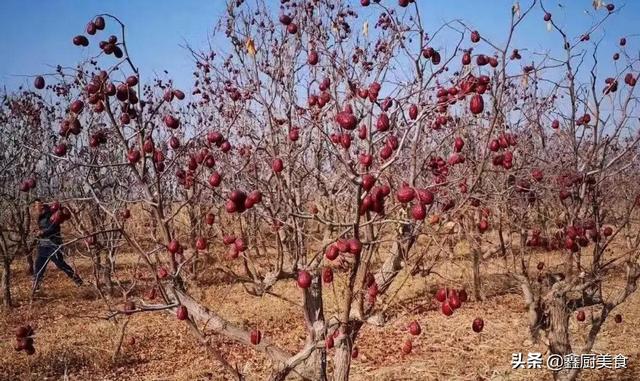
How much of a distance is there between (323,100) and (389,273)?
1.11 metres

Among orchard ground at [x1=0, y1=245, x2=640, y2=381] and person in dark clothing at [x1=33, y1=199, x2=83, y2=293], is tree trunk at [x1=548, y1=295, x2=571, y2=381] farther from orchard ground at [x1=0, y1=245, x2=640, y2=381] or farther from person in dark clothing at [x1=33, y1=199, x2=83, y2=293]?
person in dark clothing at [x1=33, y1=199, x2=83, y2=293]

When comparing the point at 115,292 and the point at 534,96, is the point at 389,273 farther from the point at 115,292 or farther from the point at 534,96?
the point at 115,292

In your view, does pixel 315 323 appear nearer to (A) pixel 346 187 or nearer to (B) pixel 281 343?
(A) pixel 346 187

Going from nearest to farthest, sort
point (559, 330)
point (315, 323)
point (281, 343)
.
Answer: point (315, 323) → point (559, 330) → point (281, 343)

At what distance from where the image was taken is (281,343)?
6492 millimetres

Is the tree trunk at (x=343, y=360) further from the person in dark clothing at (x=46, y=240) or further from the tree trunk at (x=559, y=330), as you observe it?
the tree trunk at (x=559, y=330)

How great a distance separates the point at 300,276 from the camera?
2363 mm

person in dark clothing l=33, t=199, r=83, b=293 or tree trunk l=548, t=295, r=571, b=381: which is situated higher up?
person in dark clothing l=33, t=199, r=83, b=293

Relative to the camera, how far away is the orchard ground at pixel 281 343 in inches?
213

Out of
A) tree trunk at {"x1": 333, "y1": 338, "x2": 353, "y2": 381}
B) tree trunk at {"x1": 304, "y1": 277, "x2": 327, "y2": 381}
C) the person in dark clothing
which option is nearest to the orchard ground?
the person in dark clothing

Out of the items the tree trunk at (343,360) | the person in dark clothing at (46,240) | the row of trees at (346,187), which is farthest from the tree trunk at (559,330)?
the person in dark clothing at (46,240)

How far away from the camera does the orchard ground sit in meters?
5.40

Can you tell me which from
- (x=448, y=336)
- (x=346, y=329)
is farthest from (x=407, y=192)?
(x=448, y=336)

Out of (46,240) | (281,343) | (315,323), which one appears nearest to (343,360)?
(315,323)
